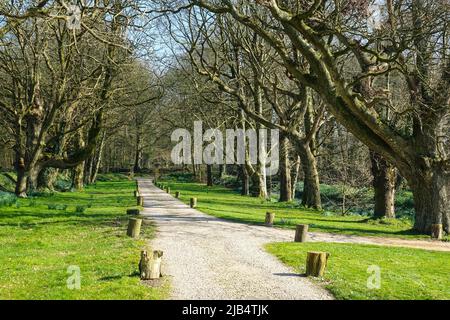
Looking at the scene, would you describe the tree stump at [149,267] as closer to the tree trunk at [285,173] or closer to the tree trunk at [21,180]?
the tree trunk at [21,180]

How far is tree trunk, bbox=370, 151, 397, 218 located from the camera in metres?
24.7

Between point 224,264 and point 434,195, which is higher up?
point 434,195

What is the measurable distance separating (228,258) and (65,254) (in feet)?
14.7

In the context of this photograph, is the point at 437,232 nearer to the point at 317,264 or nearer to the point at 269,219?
the point at 269,219

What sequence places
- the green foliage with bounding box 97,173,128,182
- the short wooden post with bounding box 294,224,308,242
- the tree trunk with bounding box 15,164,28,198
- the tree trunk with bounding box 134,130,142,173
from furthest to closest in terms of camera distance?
the tree trunk with bounding box 134,130,142,173 → the green foliage with bounding box 97,173,128,182 → the tree trunk with bounding box 15,164,28,198 → the short wooden post with bounding box 294,224,308,242

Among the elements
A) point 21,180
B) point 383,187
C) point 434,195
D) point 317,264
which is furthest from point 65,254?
point 383,187

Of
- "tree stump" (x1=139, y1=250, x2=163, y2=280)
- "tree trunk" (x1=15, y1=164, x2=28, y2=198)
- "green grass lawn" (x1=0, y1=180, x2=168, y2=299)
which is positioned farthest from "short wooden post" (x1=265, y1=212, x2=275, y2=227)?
"tree trunk" (x1=15, y1=164, x2=28, y2=198)

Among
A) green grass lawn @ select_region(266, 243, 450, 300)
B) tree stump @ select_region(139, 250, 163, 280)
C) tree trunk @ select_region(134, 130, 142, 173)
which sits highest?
tree trunk @ select_region(134, 130, 142, 173)

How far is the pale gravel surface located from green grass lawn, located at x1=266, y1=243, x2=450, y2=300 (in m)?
0.52

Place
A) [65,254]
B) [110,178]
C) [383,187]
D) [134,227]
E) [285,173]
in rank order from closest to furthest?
[65,254], [134,227], [383,187], [285,173], [110,178]

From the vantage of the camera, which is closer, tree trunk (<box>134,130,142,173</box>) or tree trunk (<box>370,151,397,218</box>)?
tree trunk (<box>370,151,397,218</box>)

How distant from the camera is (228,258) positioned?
12.7 metres

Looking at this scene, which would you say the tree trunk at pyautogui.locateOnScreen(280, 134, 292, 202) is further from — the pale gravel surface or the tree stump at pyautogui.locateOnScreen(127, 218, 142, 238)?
the tree stump at pyautogui.locateOnScreen(127, 218, 142, 238)

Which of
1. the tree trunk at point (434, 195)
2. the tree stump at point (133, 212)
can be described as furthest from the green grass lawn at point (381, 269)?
the tree stump at point (133, 212)
